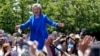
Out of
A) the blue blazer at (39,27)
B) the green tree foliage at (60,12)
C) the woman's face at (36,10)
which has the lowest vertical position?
the green tree foliage at (60,12)

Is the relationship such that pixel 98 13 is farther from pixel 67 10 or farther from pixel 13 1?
pixel 13 1

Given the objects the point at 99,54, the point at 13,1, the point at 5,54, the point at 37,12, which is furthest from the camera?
the point at 13,1

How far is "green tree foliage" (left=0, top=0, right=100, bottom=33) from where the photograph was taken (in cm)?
4081

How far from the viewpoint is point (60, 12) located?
140 ft

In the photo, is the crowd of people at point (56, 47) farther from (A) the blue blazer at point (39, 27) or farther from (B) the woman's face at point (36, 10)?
(B) the woman's face at point (36, 10)

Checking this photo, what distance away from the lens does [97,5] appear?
150 feet

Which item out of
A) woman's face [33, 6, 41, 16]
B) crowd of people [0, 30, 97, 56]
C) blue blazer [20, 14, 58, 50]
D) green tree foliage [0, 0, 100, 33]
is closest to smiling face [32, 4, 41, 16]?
woman's face [33, 6, 41, 16]

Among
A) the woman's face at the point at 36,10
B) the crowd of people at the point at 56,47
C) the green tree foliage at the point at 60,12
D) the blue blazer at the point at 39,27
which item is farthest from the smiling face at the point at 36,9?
the green tree foliage at the point at 60,12

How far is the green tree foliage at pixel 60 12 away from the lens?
4081 cm

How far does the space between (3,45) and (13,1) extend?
34619 mm

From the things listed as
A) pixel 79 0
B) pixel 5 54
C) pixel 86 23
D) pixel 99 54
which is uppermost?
pixel 99 54

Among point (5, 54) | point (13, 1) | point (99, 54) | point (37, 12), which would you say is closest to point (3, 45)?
point (5, 54)

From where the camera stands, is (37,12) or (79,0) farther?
(79,0)

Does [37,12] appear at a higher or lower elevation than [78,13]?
higher
